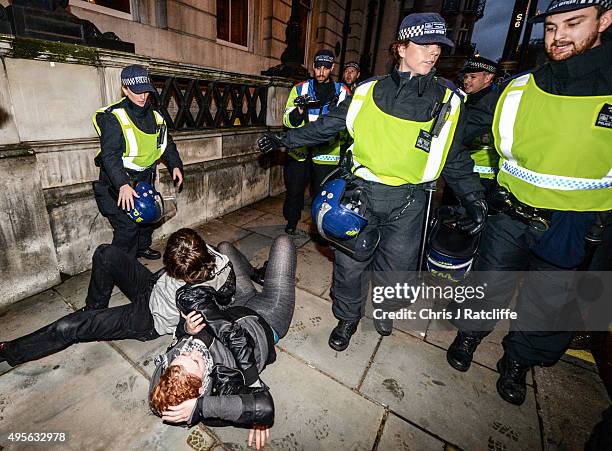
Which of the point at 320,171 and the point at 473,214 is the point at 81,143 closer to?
the point at 320,171

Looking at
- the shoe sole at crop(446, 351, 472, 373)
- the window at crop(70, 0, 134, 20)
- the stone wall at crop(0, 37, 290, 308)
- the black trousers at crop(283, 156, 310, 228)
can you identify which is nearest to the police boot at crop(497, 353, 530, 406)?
the shoe sole at crop(446, 351, 472, 373)

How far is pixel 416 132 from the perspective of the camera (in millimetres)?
1941

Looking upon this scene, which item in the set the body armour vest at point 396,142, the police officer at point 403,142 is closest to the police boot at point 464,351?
the police officer at point 403,142

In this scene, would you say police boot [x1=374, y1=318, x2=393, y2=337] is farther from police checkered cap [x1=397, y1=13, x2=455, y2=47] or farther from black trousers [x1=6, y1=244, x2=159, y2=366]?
police checkered cap [x1=397, y1=13, x2=455, y2=47]

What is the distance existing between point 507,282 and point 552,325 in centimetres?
35

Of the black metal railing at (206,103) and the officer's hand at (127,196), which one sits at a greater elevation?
the black metal railing at (206,103)

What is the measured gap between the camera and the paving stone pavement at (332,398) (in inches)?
72.5

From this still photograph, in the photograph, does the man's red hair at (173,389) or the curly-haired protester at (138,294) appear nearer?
the man's red hair at (173,389)

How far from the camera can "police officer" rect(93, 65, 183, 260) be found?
274cm

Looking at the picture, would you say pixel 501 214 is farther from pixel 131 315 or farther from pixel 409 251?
pixel 131 315

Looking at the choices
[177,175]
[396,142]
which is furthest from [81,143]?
[396,142]

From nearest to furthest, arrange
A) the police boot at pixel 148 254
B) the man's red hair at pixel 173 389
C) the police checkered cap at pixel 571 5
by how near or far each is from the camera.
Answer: the man's red hair at pixel 173 389
the police checkered cap at pixel 571 5
the police boot at pixel 148 254

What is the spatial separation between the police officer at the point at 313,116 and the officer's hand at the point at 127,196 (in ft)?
6.43

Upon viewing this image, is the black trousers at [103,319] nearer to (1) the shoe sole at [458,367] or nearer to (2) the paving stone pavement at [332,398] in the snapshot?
(2) the paving stone pavement at [332,398]
